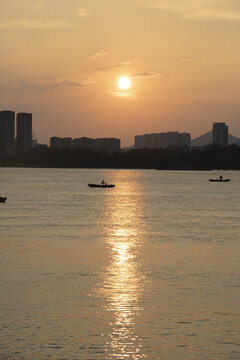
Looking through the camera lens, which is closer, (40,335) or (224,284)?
(40,335)

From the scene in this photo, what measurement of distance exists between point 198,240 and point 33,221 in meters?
33.4

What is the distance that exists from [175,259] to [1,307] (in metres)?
22.9

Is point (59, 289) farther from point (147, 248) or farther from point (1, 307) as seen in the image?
point (147, 248)

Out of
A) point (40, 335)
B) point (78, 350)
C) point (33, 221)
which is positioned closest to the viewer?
point (78, 350)

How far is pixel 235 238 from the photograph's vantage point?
73875 millimetres

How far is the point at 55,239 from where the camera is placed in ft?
234

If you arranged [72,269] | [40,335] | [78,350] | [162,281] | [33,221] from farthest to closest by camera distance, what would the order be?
[33,221] → [72,269] → [162,281] → [40,335] → [78,350]

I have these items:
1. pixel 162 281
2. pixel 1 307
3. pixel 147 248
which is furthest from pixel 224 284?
pixel 147 248

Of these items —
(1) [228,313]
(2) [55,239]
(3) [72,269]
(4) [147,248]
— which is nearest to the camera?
(1) [228,313]

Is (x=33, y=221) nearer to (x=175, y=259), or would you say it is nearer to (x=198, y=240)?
(x=198, y=240)

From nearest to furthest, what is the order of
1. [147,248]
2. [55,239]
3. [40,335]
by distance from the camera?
[40,335] → [147,248] → [55,239]

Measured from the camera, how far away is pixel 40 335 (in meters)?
31.0

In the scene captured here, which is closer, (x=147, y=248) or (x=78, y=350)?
(x=78, y=350)

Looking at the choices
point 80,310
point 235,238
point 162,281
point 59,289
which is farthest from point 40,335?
point 235,238
